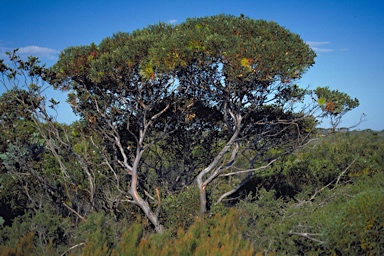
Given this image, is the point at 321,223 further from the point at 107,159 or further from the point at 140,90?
the point at 107,159

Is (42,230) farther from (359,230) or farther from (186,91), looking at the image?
(359,230)

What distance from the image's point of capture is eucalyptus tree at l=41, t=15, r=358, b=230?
7.95 m

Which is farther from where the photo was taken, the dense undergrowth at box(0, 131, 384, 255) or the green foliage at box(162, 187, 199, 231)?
the green foliage at box(162, 187, 199, 231)

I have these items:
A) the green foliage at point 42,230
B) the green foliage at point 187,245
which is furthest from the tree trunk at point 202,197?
the green foliage at point 187,245

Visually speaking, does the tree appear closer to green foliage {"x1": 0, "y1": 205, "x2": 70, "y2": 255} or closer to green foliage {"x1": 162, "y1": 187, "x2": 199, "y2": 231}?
green foliage {"x1": 162, "y1": 187, "x2": 199, "y2": 231}

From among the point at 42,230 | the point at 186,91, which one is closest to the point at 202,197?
the point at 186,91

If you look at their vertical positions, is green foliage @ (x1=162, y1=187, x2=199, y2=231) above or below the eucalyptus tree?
below

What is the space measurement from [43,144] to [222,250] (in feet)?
25.1

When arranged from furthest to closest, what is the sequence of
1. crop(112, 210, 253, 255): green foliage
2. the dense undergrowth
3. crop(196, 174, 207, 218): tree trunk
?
crop(196, 174, 207, 218): tree trunk, the dense undergrowth, crop(112, 210, 253, 255): green foliage

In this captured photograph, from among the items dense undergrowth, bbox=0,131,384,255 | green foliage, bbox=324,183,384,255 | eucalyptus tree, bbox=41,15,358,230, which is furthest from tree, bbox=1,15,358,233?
green foliage, bbox=324,183,384,255

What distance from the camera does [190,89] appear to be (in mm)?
9641

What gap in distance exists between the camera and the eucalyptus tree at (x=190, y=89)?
7945 mm

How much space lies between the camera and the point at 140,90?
875 centimetres

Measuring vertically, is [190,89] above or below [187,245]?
above
